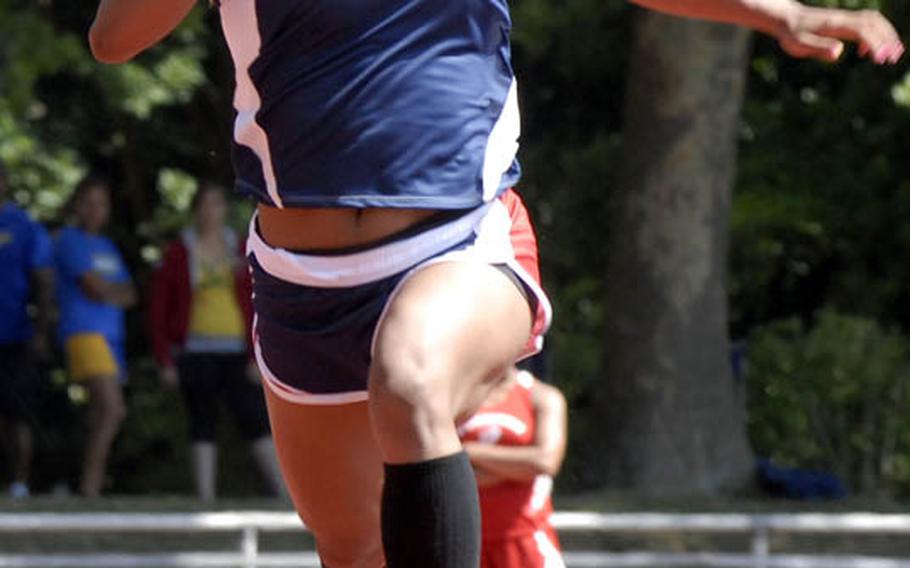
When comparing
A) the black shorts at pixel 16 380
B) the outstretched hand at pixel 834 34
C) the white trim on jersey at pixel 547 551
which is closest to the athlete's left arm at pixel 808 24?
the outstretched hand at pixel 834 34

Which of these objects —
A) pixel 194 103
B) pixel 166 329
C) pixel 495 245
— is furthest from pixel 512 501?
pixel 194 103

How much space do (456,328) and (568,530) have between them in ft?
18.4

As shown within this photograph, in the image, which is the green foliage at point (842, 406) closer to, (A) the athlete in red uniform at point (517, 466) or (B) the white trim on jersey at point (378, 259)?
(A) the athlete in red uniform at point (517, 466)

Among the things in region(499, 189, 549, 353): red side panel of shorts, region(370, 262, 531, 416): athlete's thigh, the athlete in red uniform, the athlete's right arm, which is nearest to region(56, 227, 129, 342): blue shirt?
the athlete in red uniform

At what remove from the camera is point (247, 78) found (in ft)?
13.1

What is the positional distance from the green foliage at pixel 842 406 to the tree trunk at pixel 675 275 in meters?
0.76

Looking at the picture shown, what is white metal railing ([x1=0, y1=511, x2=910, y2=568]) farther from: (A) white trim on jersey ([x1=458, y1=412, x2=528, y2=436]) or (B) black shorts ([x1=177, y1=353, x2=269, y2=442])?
(A) white trim on jersey ([x1=458, y1=412, x2=528, y2=436])

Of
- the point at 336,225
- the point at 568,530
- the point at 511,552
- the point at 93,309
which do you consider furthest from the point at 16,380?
the point at 336,225

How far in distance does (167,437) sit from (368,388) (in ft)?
34.5

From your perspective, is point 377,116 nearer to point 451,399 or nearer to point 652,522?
point 451,399

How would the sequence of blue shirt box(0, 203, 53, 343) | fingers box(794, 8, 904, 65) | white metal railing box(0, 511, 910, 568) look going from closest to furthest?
1. fingers box(794, 8, 904, 65)
2. white metal railing box(0, 511, 910, 568)
3. blue shirt box(0, 203, 53, 343)

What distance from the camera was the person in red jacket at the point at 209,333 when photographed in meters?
10.5

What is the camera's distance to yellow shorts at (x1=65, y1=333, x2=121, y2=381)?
1080 cm

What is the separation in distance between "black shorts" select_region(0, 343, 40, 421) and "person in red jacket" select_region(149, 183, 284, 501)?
0.71m
